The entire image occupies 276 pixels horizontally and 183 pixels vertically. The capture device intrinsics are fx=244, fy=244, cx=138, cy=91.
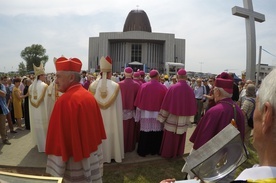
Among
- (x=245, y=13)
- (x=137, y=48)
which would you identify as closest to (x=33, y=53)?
(x=137, y=48)

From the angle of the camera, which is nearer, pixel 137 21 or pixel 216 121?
pixel 216 121

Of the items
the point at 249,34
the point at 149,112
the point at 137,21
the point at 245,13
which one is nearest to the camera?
the point at 149,112

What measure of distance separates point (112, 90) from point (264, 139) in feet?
14.4

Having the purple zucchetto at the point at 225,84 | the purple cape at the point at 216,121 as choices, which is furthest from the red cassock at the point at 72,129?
the purple zucchetto at the point at 225,84

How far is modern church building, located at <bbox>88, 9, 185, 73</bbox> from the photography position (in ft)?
193

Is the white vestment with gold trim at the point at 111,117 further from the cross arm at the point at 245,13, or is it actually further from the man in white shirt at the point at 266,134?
the cross arm at the point at 245,13

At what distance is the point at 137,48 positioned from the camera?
63094mm

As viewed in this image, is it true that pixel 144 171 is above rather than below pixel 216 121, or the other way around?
below

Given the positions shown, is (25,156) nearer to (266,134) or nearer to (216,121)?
(216,121)

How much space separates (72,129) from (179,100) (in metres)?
3.25

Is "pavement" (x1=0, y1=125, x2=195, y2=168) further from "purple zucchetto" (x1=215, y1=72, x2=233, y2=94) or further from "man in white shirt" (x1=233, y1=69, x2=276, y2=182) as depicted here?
"man in white shirt" (x1=233, y1=69, x2=276, y2=182)

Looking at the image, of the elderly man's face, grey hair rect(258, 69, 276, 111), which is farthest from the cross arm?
grey hair rect(258, 69, 276, 111)

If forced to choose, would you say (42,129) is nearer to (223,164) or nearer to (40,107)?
(40,107)

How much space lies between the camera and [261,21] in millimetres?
15023
